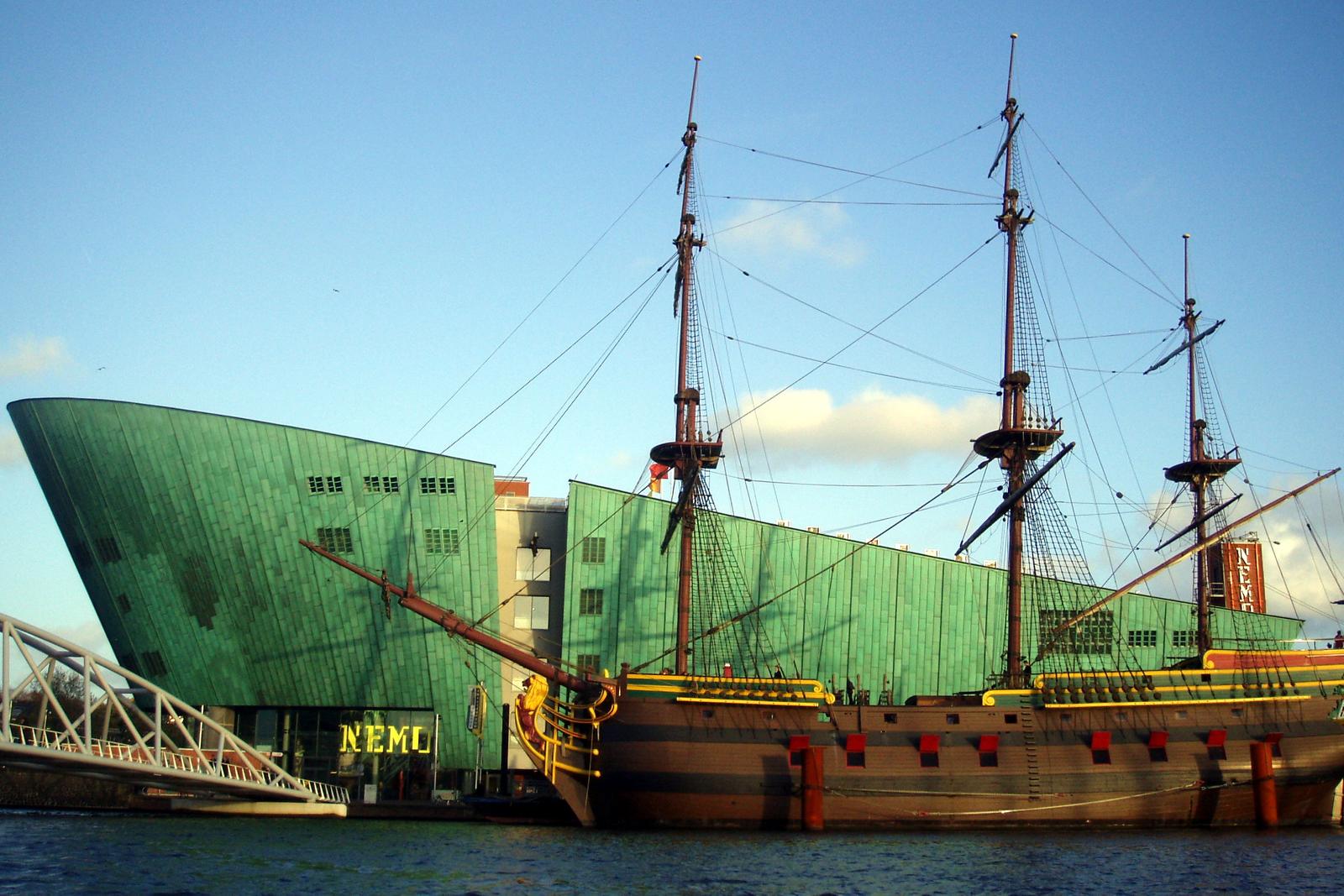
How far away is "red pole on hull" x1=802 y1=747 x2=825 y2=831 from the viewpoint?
146 feet

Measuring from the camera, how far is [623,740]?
151 feet

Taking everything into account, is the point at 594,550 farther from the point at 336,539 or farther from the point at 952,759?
the point at 952,759

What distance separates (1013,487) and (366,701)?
104 ft

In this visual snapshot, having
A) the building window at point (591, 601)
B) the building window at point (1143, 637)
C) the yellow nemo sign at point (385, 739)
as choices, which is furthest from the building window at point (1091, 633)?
the yellow nemo sign at point (385, 739)

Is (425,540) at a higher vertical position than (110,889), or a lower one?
higher

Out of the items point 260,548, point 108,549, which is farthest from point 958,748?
point 108,549

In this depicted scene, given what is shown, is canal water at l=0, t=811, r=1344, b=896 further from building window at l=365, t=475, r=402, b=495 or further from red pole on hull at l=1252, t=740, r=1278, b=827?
building window at l=365, t=475, r=402, b=495

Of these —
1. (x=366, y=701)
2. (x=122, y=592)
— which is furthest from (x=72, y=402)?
(x=366, y=701)

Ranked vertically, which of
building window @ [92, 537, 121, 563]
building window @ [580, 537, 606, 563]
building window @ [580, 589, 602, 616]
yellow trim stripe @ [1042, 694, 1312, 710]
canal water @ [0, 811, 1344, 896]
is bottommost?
canal water @ [0, 811, 1344, 896]

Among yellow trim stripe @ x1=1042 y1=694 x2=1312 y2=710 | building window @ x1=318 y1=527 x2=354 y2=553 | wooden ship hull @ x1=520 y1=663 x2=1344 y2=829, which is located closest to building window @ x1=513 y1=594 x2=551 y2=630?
building window @ x1=318 y1=527 x2=354 y2=553

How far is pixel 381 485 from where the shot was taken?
199 ft

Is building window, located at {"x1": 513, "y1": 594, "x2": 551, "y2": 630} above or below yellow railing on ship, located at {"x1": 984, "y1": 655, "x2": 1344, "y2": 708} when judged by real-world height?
above

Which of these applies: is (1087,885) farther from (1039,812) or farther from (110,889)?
(110,889)

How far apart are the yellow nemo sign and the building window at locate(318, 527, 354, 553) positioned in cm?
918
